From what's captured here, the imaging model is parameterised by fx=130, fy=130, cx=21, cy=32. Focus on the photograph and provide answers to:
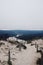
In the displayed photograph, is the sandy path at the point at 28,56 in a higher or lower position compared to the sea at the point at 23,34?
lower

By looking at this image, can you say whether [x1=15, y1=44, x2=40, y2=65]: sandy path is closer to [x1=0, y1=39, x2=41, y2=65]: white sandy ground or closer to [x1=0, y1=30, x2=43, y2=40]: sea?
[x1=0, y1=39, x2=41, y2=65]: white sandy ground

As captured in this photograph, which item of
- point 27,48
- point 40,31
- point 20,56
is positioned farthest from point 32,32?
point 20,56

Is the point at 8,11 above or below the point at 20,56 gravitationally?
above

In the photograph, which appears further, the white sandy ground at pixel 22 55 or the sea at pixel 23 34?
the sea at pixel 23 34

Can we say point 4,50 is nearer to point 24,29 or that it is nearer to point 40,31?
point 24,29

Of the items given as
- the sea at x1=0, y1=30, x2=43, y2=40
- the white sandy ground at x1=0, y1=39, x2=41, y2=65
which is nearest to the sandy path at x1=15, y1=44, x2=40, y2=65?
the white sandy ground at x1=0, y1=39, x2=41, y2=65

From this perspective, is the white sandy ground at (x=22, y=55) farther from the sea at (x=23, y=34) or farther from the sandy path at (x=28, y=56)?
the sea at (x=23, y=34)

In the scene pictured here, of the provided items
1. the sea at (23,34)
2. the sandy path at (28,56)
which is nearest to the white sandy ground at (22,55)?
the sandy path at (28,56)
